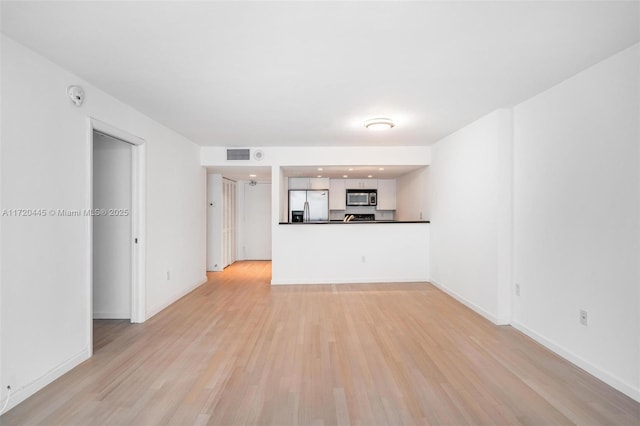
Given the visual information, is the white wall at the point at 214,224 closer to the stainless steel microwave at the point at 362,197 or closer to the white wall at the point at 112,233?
the white wall at the point at 112,233

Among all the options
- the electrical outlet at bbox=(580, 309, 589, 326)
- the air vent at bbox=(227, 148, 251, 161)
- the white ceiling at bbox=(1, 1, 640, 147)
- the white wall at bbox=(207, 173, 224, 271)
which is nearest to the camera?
the white ceiling at bbox=(1, 1, 640, 147)

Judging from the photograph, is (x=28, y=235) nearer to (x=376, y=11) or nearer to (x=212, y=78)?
(x=212, y=78)

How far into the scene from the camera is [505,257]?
3.26 m

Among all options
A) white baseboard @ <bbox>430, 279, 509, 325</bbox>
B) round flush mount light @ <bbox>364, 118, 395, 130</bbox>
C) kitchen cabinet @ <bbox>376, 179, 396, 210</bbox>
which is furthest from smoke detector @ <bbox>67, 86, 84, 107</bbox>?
kitchen cabinet @ <bbox>376, 179, 396, 210</bbox>

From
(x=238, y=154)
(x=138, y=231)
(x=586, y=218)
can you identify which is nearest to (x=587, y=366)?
(x=586, y=218)

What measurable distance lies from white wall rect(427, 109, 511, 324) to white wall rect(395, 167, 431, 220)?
45cm

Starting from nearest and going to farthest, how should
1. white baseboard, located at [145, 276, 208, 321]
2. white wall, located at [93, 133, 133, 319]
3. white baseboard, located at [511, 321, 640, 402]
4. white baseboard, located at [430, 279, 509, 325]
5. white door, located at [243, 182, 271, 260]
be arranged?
1. white baseboard, located at [511, 321, 640, 402]
2. white baseboard, located at [430, 279, 509, 325]
3. white wall, located at [93, 133, 133, 319]
4. white baseboard, located at [145, 276, 208, 321]
5. white door, located at [243, 182, 271, 260]

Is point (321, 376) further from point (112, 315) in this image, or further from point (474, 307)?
point (112, 315)

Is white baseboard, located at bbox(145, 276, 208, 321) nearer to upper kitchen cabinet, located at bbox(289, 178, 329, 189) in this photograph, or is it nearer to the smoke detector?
the smoke detector

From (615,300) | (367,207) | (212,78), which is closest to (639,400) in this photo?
(615,300)

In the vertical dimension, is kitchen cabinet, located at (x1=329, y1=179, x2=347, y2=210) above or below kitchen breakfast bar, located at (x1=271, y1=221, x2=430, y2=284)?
above

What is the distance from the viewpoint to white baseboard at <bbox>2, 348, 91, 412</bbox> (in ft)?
6.24

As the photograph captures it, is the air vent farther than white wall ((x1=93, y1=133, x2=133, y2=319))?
Yes

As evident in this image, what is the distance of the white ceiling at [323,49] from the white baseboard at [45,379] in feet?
7.45
